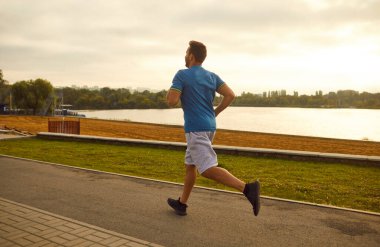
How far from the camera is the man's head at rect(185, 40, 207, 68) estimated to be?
4031 mm

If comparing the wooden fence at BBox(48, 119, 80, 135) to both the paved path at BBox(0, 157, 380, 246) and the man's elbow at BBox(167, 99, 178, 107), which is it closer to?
the paved path at BBox(0, 157, 380, 246)

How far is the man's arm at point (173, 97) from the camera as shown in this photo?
12.4ft

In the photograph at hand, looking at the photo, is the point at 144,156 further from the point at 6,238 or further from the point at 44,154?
the point at 6,238

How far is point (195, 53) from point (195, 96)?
1.75 feet

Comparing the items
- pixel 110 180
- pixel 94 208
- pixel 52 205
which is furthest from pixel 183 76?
pixel 110 180

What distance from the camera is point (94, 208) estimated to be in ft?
15.5

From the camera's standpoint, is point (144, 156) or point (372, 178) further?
point (144, 156)

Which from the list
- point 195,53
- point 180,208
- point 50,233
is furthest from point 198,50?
point 50,233

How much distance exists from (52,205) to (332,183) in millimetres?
5160

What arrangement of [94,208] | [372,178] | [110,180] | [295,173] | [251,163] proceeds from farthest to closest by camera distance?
[251,163] < [295,173] < [372,178] < [110,180] < [94,208]

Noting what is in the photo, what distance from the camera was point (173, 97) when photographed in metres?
3.79

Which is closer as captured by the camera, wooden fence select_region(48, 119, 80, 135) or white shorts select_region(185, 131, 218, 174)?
white shorts select_region(185, 131, 218, 174)

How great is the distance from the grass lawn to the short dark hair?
9.75ft

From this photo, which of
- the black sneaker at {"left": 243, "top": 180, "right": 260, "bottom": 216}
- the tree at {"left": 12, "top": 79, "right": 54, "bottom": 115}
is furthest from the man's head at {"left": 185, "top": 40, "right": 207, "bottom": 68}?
the tree at {"left": 12, "top": 79, "right": 54, "bottom": 115}
